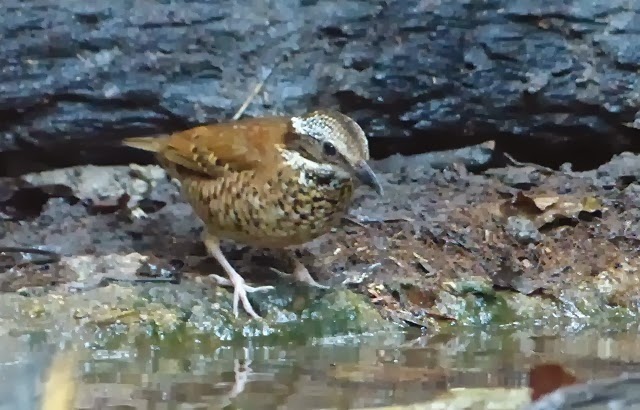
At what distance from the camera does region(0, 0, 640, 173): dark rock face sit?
188 inches

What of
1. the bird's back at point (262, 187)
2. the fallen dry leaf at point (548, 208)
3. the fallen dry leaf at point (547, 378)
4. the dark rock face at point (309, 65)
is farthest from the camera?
the dark rock face at point (309, 65)

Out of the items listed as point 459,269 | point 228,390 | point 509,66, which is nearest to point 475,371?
point 228,390

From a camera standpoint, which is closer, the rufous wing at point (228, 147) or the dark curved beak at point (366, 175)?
the dark curved beak at point (366, 175)

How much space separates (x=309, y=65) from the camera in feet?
16.4

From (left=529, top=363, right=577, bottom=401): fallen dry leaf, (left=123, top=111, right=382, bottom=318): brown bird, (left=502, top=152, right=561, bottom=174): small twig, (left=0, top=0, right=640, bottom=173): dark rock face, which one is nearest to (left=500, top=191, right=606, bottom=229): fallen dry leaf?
(left=502, top=152, right=561, bottom=174): small twig

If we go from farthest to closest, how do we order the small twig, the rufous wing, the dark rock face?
the small twig < the dark rock face < the rufous wing

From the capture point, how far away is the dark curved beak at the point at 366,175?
137 inches

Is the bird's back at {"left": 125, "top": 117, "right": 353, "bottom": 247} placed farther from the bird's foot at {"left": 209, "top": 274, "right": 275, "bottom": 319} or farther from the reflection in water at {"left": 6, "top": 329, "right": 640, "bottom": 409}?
the reflection in water at {"left": 6, "top": 329, "right": 640, "bottom": 409}

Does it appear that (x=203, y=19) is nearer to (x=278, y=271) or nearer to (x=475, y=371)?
(x=278, y=271)

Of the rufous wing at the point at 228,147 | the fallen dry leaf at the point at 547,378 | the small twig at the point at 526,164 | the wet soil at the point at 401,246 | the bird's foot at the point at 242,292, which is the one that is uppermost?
the small twig at the point at 526,164

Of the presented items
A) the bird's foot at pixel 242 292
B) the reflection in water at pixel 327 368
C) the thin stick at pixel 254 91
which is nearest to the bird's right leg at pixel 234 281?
the bird's foot at pixel 242 292

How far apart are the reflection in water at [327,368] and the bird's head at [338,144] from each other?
0.61 metres

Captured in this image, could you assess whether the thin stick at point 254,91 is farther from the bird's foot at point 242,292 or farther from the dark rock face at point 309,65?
the bird's foot at point 242,292

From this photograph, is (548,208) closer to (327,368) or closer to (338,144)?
(338,144)
